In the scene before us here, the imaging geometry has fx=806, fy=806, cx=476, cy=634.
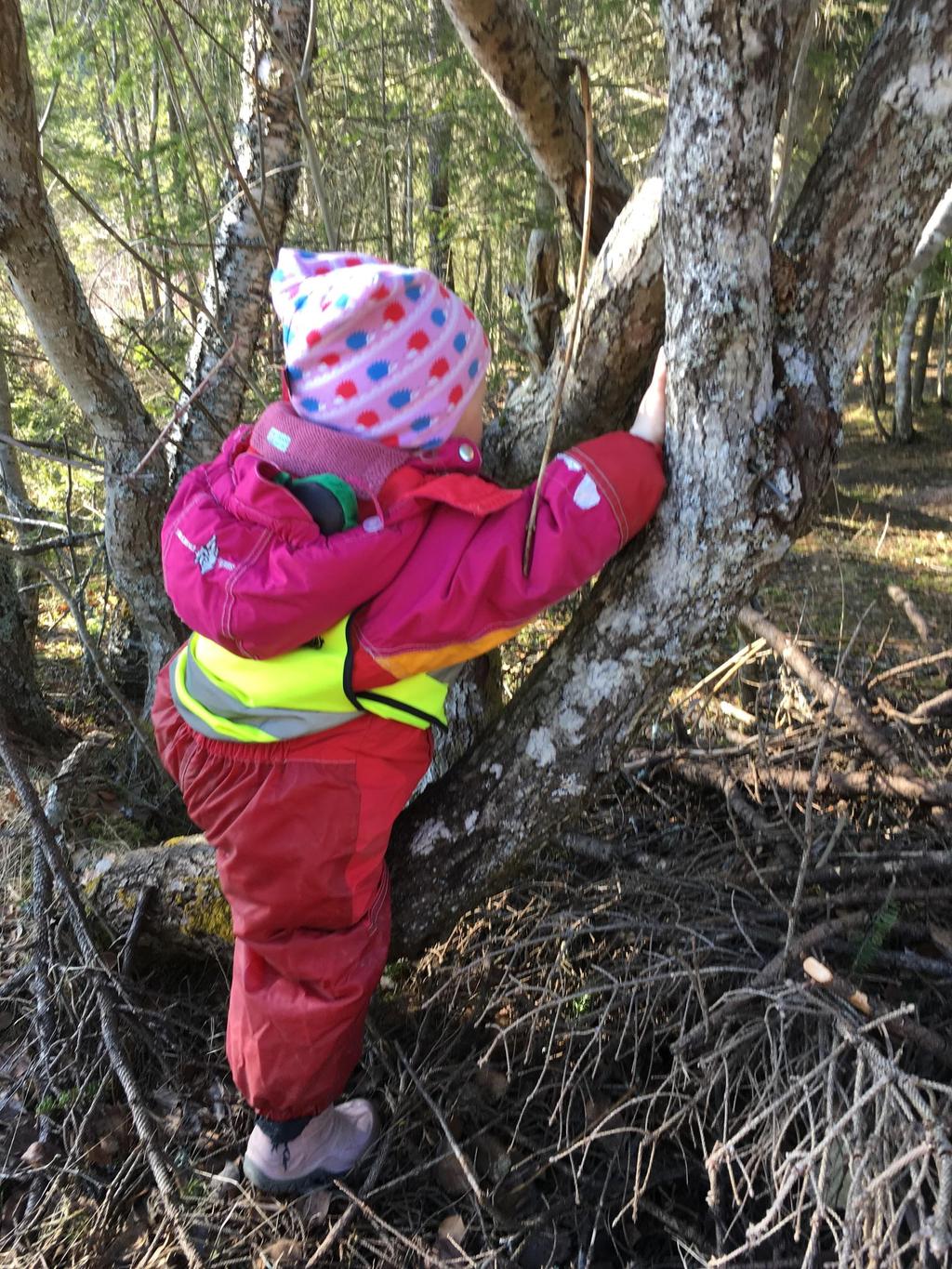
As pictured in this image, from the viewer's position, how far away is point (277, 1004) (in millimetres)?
1761

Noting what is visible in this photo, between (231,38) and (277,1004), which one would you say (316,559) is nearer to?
(277,1004)

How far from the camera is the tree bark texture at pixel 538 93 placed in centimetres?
192

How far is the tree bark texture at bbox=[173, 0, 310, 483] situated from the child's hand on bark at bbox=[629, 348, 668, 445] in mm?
1686

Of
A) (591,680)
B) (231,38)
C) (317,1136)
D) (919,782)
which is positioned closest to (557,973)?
(317,1136)

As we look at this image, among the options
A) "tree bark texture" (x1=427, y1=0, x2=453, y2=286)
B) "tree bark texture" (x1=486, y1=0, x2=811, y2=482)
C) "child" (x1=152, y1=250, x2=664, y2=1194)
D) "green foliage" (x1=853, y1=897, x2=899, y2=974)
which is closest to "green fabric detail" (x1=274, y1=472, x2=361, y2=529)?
"child" (x1=152, y1=250, x2=664, y2=1194)

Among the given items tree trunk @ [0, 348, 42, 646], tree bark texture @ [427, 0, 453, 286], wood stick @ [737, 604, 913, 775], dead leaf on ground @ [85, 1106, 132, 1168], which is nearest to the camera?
dead leaf on ground @ [85, 1106, 132, 1168]

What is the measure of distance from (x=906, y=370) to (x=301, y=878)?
44.1ft

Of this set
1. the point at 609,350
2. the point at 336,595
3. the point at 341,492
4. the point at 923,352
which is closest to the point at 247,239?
the point at 609,350

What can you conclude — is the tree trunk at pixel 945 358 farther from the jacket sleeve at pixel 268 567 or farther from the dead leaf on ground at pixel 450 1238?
the dead leaf on ground at pixel 450 1238

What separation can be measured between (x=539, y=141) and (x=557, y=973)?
2.26 metres

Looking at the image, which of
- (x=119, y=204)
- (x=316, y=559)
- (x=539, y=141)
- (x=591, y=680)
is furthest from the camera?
(x=119, y=204)

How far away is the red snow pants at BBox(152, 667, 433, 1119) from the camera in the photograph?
1677 millimetres

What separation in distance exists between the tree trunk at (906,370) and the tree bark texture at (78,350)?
1141 centimetres

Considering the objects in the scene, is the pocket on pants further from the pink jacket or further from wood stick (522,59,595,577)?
wood stick (522,59,595,577)
